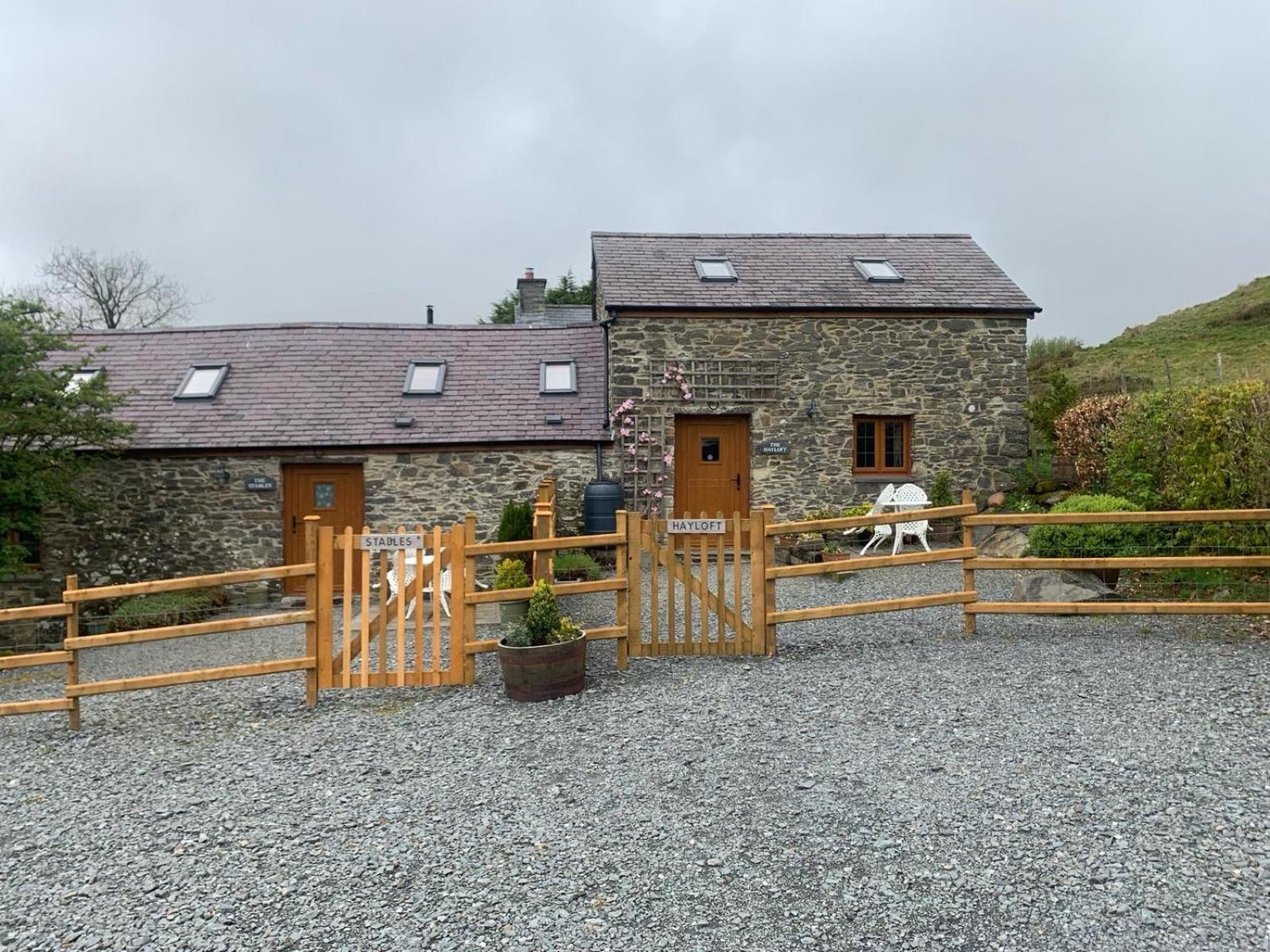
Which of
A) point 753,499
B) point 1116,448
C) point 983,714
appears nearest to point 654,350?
point 753,499

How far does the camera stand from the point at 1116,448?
997 cm

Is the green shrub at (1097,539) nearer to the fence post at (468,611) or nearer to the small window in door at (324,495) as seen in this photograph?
the fence post at (468,611)

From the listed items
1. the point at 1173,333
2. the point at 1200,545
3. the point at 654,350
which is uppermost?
the point at 1173,333

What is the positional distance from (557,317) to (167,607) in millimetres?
13764

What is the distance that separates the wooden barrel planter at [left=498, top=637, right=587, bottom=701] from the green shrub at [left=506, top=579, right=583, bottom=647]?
0.08 metres

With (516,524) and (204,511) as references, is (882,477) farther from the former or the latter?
(204,511)

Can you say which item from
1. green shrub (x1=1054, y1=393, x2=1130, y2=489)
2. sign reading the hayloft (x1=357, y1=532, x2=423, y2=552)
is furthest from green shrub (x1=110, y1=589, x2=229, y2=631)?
green shrub (x1=1054, y1=393, x2=1130, y2=489)

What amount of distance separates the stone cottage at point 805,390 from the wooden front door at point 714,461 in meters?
0.02

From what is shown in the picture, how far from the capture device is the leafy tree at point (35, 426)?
9.55 metres

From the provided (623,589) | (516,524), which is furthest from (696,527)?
(516,524)

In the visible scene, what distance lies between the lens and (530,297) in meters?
21.1

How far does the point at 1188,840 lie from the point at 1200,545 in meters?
5.21

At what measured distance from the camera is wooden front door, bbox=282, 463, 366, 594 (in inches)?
474

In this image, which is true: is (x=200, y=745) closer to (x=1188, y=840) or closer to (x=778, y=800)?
(x=778, y=800)
